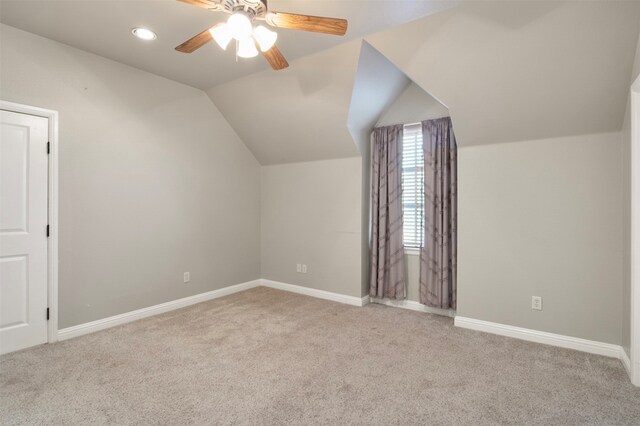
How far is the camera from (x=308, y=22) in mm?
1930

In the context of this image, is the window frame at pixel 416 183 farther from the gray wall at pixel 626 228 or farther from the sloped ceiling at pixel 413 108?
the gray wall at pixel 626 228

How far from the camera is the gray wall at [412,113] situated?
3.86 metres

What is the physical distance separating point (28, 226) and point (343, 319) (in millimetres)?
3080

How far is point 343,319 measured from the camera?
144 inches

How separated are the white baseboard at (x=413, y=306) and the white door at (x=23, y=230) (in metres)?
3.51

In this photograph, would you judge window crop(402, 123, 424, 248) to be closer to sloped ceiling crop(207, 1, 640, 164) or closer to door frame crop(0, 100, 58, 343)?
sloped ceiling crop(207, 1, 640, 164)

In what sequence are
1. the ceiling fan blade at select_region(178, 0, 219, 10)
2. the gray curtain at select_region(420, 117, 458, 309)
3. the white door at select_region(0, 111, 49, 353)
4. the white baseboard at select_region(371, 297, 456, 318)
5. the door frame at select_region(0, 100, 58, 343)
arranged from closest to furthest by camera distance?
the ceiling fan blade at select_region(178, 0, 219, 10) → the white door at select_region(0, 111, 49, 353) → the door frame at select_region(0, 100, 58, 343) → the gray curtain at select_region(420, 117, 458, 309) → the white baseboard at select_region(371, 297, 456, 318)

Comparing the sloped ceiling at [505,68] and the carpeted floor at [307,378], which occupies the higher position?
the sloped ceiling at [505,68]

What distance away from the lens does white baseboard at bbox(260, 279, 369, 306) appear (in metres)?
4.21

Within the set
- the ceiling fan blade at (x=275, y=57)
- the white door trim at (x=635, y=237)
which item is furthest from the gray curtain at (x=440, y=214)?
the ceiling fan blade at (x=275, y=57)

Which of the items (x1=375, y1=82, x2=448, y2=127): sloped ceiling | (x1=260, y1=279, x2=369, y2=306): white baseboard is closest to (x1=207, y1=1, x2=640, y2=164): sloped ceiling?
(x1=375, y1=82, x2=448, y2=127): sloped ceiling

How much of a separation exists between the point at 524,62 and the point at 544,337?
242 cm

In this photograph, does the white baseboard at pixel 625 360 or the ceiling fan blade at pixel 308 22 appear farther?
the white baseboard at pixel 625 360

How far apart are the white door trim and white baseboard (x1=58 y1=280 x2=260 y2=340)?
164 inches
